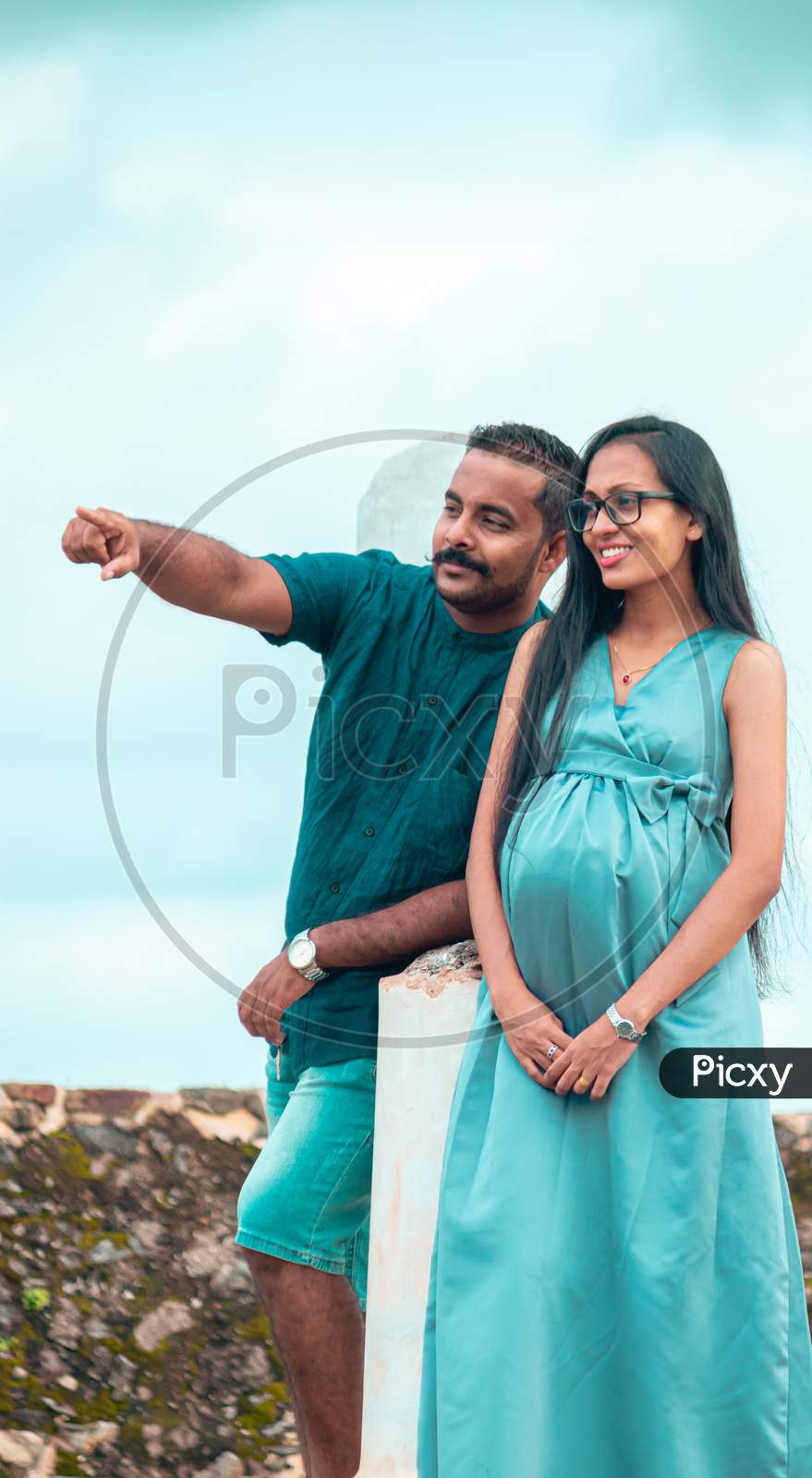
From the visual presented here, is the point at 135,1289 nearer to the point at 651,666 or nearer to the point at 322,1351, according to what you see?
the point at 322,1351

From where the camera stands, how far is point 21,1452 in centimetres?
432

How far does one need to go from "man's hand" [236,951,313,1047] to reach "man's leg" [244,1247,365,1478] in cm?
45

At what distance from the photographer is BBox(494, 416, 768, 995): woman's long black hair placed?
2.89 metres

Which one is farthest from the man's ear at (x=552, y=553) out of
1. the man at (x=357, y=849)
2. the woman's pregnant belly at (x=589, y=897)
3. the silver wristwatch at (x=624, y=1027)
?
the silver wristwatch at (x=624, y=1027)

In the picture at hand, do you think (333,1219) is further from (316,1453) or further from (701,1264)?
(701,1264)

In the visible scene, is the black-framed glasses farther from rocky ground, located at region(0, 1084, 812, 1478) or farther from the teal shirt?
A: rocky ground, located at region(0, 1084, 812, 1478)

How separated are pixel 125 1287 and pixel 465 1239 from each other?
8.39 ft

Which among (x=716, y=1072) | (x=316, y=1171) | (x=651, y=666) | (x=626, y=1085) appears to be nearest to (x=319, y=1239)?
(x=316, y=1171)

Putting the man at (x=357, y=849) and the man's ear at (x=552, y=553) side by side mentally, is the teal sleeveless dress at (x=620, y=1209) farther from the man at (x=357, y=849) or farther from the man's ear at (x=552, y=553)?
the man's ear at (x=552, y=553)

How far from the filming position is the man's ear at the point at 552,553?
330cm

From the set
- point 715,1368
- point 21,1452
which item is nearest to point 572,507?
point 715,1368

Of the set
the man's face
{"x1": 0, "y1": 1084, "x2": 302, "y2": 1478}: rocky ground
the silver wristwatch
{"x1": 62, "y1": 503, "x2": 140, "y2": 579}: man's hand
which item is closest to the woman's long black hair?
the man's face

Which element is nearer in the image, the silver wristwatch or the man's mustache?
the silver wristwatch

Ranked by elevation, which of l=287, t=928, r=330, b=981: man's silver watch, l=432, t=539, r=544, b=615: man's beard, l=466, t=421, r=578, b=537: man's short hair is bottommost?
l=287, t=928, r=330, b=981: man's silver watch
